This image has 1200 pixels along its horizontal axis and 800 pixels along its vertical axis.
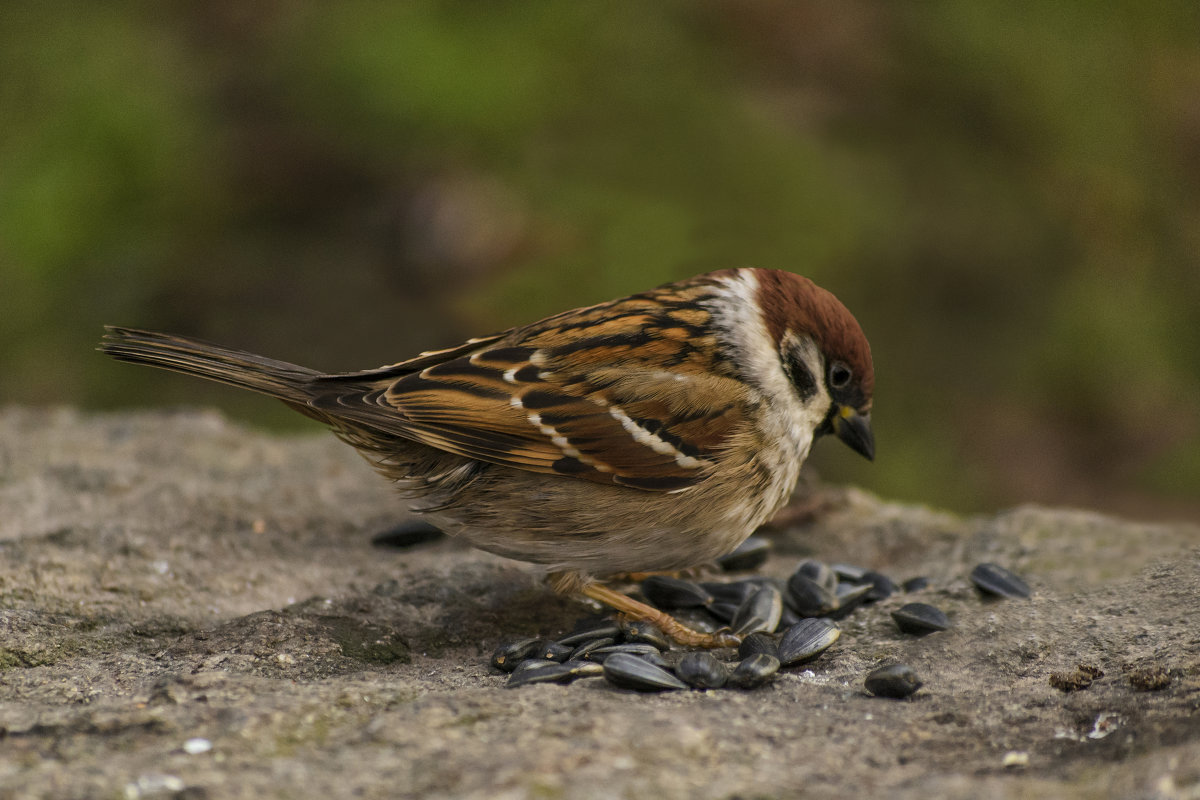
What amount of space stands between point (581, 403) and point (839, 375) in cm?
94

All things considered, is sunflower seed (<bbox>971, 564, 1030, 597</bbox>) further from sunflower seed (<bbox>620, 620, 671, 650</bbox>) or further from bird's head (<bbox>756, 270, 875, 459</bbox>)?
sunflower seed (<bbox>620, 620, 671, 650</bbox>)

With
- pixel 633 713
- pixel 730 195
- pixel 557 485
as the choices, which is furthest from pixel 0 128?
pixel 633 713

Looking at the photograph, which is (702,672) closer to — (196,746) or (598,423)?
(598,423)

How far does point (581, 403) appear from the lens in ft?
12.3

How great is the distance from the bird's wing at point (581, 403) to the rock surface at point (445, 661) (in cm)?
62

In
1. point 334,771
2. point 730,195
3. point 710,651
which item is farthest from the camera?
point 730,195

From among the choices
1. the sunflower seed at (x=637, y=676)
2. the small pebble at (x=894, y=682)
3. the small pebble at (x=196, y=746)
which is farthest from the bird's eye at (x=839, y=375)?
the small pebble at (x=196, y=746)

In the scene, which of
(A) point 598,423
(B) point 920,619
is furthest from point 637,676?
(B) point 920,619

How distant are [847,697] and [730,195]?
459cm

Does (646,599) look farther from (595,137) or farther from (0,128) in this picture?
(0,128)

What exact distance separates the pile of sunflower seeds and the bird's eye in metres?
0.67

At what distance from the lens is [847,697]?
312 centimetres

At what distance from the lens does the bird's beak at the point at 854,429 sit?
4102mm

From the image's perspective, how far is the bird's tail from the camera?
147 inches
